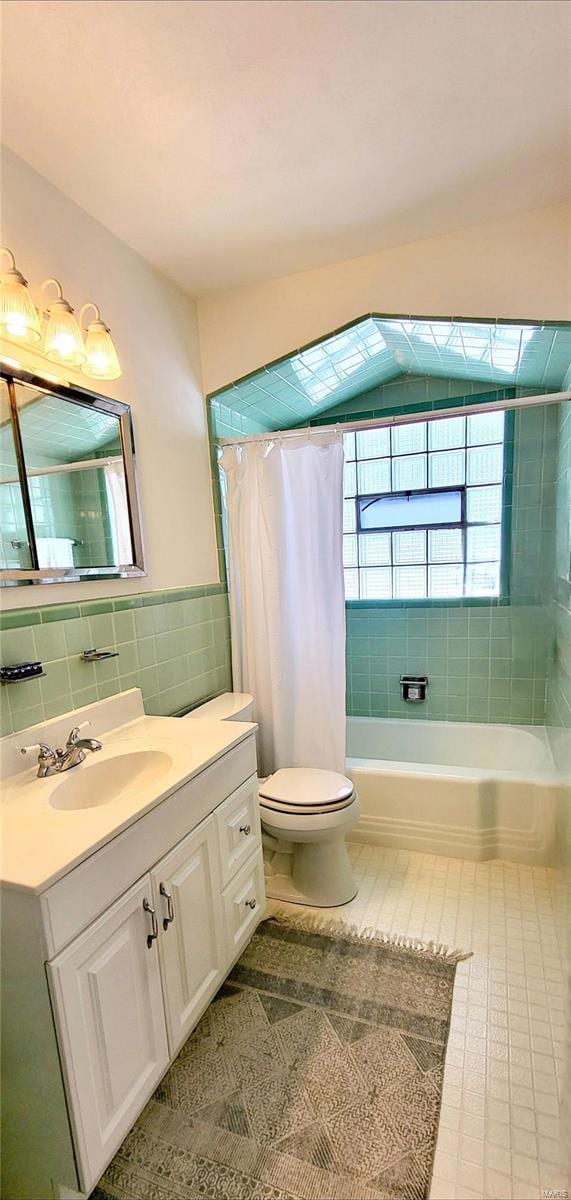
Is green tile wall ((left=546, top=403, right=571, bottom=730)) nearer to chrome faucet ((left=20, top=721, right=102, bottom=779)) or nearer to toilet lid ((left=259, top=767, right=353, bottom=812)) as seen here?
toilet lid ((left=259, top=767, right=353, bottom=812))

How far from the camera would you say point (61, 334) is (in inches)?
52.1

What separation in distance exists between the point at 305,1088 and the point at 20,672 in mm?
1306

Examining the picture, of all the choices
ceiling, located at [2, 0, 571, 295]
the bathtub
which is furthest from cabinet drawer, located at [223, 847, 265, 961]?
ceiling, located at [2, 0, 571, 295]

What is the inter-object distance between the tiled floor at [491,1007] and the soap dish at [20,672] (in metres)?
1.36

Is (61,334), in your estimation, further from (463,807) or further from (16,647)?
(463,807)

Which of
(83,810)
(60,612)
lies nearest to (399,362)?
(60,612)

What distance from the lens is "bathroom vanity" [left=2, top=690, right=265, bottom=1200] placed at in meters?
0.85

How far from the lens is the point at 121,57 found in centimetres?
107

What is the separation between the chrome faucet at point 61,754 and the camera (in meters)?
1.23

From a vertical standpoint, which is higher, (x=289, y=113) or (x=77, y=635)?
(x=289, y=113)

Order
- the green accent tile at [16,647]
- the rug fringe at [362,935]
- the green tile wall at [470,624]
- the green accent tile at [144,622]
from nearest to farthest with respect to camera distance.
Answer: the green accent tile at [16,647] < the rug fringe at [362,935] < the green accent tile at [144,622] < the green tile wall at [470,624]

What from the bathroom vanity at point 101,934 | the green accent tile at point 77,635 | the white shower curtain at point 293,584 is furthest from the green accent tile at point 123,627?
the white shower curtain at point 293,584

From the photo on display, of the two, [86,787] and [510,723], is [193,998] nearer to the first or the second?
[86,787]

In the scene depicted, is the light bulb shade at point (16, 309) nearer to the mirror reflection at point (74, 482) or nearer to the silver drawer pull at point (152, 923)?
the mirror reflection at point (74, 482)
